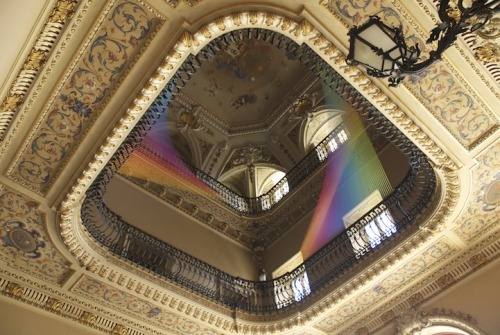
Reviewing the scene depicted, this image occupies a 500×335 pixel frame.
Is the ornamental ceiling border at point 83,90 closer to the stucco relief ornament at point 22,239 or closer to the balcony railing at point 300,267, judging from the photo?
the balcony railing at point 300,267

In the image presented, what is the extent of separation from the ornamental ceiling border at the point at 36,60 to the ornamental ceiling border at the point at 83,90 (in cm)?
19

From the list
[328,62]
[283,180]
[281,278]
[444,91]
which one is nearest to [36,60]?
[328,62]

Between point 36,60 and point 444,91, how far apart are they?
15.7 feet

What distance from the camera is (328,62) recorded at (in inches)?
186

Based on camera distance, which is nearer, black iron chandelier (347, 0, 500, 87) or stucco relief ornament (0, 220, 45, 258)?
black iron chandelier (347, 0, 500, 87)

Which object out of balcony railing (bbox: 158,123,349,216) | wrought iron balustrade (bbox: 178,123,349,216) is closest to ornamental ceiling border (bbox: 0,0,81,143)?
balcony railing (bbox: 158,123,349,216)

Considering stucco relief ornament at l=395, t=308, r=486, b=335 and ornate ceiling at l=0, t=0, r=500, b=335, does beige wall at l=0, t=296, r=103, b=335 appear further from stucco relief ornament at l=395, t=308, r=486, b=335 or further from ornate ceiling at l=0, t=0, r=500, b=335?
stucco relief ornament at l=395, t=308, r=486, b=335

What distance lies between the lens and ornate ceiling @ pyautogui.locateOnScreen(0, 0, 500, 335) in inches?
171

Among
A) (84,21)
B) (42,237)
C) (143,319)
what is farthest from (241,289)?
(84,21)

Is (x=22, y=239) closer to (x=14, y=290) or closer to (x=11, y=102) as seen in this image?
(x=14, y=290)

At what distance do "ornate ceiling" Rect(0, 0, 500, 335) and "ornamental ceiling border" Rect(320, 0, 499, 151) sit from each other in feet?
0.05

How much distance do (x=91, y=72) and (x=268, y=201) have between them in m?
7.86

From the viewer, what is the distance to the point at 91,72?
15.6 ft

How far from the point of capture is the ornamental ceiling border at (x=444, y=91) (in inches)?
170
